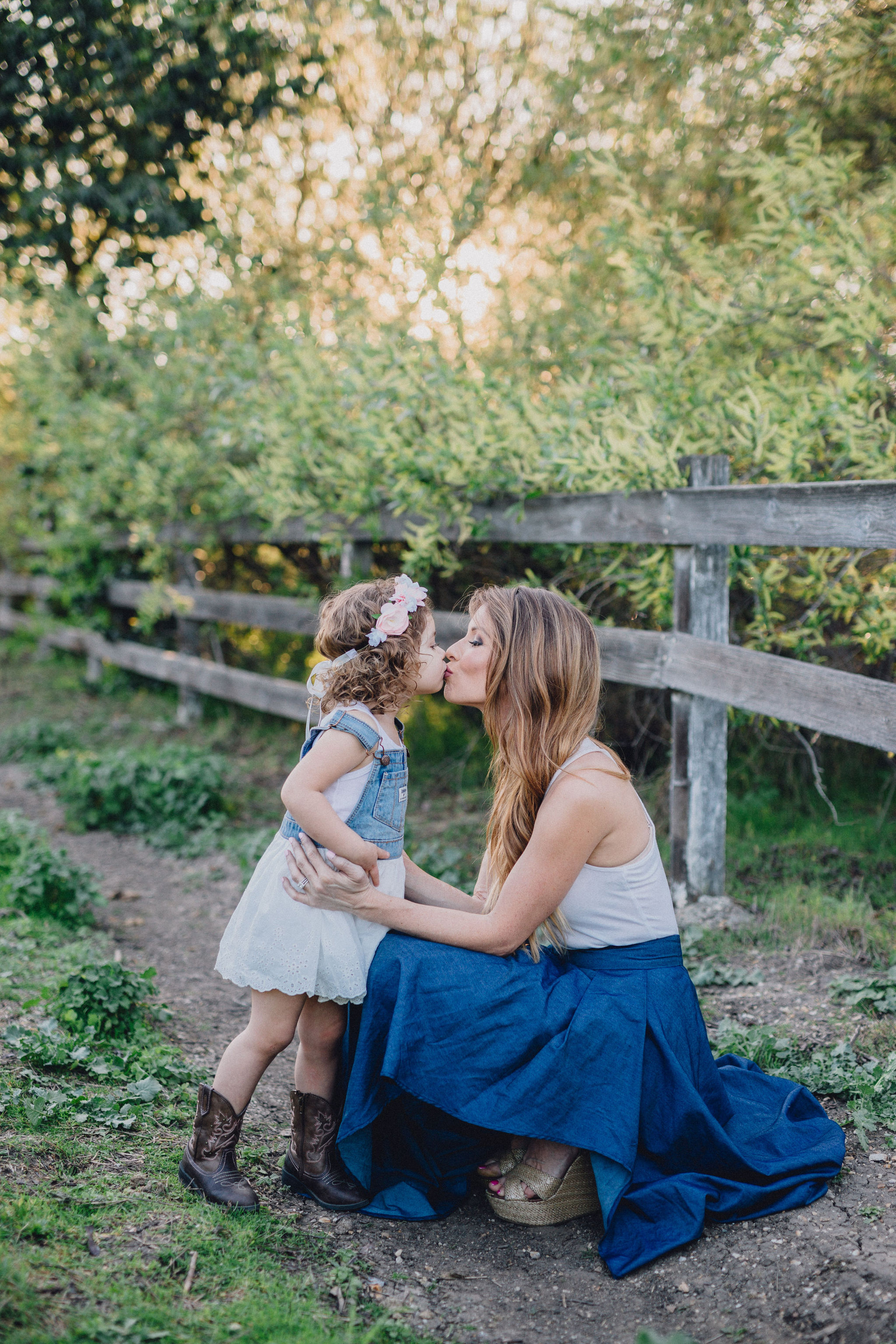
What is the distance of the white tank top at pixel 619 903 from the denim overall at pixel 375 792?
36cm

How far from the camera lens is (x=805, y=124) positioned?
4750 millimetres

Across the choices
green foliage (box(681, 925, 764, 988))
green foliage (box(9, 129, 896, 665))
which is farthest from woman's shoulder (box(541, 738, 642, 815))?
green foliage (box(9, 129, 896, 665))

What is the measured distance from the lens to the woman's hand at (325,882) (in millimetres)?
2230

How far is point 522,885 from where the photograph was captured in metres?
2.27

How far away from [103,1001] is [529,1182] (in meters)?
Result: 1.36

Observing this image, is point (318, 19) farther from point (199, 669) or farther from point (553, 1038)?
point (553, 1038)

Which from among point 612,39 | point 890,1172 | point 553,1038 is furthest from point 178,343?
point 890,1172

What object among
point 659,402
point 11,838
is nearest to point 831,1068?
point 659,402

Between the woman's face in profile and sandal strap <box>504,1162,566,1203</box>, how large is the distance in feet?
3.55

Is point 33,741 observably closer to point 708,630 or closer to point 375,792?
point 708,630

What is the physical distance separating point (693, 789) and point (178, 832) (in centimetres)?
283

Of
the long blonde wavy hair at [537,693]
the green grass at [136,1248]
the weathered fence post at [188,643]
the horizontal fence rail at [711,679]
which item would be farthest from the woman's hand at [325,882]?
the weathered fence post at [188,643]

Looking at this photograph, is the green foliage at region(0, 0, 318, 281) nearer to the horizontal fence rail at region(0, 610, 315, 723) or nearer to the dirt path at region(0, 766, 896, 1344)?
the horizontal fence rail at region(0, 610, 315, 723)

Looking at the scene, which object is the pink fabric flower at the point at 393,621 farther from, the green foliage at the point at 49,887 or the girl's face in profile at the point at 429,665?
the green foliage at the point at 49,887
